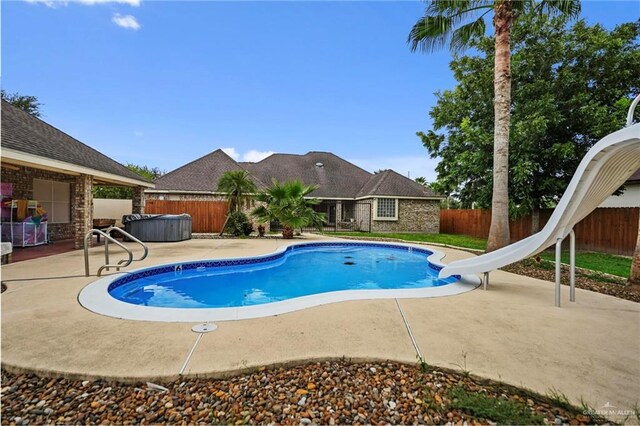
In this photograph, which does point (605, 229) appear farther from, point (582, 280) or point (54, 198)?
point (54, 198)

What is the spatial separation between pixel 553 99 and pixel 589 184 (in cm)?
845

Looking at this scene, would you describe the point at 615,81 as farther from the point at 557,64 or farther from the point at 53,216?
the point at 53,216

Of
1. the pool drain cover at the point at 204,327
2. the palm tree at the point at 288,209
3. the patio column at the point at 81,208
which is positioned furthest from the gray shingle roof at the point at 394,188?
the pool drain cover at the point at 204,327

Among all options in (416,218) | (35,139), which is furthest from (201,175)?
(416,218)

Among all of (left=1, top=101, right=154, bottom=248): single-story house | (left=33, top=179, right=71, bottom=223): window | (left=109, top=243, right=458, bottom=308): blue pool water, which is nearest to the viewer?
(left=109, top=243, right=458, bottom=308): blue pool water

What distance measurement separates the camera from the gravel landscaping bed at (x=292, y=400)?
6.62 ft

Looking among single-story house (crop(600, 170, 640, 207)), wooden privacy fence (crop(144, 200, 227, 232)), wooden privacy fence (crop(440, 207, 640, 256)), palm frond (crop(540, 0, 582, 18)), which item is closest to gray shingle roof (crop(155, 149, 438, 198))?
wooden privacy fence (crop(144, 200, 227, 232))

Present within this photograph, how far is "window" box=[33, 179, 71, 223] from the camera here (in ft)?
A: 36.8

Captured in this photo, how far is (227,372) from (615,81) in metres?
16.1

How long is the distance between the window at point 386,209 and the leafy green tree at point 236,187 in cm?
889

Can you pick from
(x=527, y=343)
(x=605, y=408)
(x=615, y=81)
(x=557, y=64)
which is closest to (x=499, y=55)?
(x=557, y=64)

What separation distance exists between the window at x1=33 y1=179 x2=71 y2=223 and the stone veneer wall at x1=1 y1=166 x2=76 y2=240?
16 cm

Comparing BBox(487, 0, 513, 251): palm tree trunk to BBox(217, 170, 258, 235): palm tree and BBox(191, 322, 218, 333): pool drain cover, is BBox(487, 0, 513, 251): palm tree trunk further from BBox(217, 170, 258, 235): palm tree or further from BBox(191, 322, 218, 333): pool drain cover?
BBox(217, 170, 258, 235): palm tree

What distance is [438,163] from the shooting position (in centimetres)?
1487
